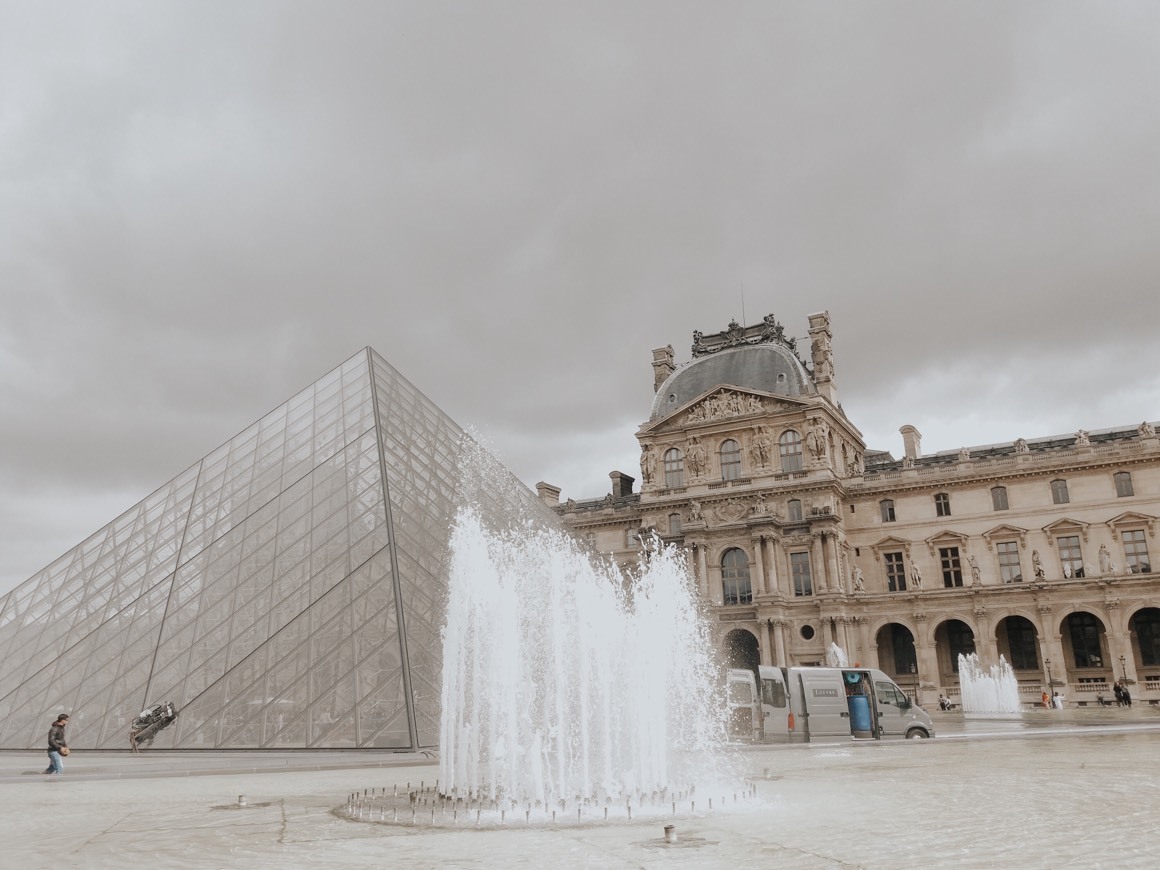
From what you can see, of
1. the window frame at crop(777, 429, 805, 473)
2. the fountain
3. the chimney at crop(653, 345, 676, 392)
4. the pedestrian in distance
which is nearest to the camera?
the pedestrian in distance

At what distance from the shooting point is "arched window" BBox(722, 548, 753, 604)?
4288 cm

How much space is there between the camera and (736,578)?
4328 centimetres

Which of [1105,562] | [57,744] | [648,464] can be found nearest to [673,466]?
[648,464]

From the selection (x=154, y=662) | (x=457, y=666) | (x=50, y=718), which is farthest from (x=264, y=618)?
(x=457, y=666)

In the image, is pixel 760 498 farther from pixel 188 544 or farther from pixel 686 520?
pixel 188 544

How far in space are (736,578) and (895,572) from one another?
305 inches

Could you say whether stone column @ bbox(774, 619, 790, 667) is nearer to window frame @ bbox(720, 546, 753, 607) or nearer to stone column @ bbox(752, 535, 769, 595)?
stone column @ bbox(752, 535, 769, 595)

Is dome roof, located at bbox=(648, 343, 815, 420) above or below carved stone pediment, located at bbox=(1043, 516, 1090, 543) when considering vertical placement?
above

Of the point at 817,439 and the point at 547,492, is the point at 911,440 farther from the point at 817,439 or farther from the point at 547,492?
the point at 547,492

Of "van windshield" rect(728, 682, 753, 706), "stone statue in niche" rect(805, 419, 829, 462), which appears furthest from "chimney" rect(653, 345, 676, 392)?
"van windshield" rect(728, 682, 753, 706)

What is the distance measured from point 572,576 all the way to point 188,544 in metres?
12.9

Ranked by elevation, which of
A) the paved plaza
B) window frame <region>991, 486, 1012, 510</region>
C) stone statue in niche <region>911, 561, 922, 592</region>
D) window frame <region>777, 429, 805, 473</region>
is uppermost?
window frame <region>777, 429, 805, 473</region>

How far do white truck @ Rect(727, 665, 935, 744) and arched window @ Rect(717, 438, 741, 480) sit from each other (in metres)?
23.0

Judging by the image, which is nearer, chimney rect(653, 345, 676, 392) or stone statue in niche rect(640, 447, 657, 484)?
stone statue in niche rect(640, 447, 657, 484)
